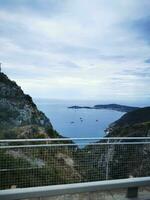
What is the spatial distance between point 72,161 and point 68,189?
82.2 inches

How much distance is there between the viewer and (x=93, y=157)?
7395mm

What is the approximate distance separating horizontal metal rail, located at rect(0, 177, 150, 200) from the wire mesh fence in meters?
1.11

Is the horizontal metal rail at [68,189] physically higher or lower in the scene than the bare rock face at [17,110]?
lower

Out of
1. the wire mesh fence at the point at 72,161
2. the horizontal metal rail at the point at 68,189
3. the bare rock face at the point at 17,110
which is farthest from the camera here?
the bare rock face at the point at 17,110

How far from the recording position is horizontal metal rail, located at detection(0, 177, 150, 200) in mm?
5109

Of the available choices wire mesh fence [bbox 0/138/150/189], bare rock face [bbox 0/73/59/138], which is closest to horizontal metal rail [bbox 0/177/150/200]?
wire mesh fence [bbox 0/138/150/189]

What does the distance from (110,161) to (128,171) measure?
0.48 meters

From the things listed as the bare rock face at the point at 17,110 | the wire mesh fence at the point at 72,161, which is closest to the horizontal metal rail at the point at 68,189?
the wire mesh fence at the point at 72,161

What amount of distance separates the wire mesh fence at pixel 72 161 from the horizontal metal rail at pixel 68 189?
1.11m

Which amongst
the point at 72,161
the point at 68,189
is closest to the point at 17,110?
the point at 72,161

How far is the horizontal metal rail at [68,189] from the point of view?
16.8ft

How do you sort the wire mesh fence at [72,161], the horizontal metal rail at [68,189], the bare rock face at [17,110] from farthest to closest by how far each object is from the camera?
the bare rock face at [17,110]
the wire mesh fence at [72,161]
the horizontal metal rail at [68,189]

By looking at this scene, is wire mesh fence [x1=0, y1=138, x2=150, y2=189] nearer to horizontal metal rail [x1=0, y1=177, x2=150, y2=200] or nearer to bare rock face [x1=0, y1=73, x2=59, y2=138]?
horizontal metal rail [x1=0, y1=177, x2=150, y2=200]

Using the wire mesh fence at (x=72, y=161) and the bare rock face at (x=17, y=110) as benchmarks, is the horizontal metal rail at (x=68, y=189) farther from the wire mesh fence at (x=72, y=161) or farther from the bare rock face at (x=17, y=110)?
the bare rock face at (x=17, y=110)
